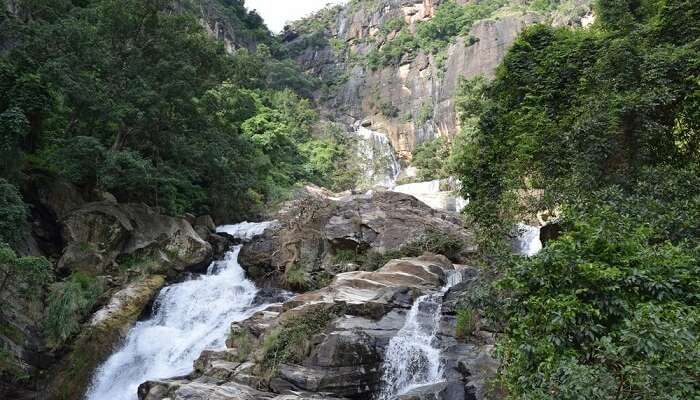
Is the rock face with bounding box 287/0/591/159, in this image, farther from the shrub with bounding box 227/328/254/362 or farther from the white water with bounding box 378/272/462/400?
the shrub with bounding box 227/328/254/362

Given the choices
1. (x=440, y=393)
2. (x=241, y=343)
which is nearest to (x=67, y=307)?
(x=241, y=343)

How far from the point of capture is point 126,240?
18.3 meters

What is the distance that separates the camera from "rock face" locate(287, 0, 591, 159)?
44.3 meters

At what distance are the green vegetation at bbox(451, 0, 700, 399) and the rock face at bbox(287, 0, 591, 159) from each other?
23554 mm

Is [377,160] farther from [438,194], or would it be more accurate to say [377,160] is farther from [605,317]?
[605,317]

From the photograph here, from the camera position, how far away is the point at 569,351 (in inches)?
222

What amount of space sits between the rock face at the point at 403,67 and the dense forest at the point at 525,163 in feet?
71.8

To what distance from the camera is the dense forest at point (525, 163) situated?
5.80 m

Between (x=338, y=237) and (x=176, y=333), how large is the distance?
6.34m

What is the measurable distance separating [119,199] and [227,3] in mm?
38861

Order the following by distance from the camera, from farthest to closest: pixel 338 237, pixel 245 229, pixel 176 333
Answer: pixel 245 229
pixel 338 237
pixel 176 333

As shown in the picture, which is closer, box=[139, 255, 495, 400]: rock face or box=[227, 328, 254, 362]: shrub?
box=[139, 255, 495, 400]: rock face

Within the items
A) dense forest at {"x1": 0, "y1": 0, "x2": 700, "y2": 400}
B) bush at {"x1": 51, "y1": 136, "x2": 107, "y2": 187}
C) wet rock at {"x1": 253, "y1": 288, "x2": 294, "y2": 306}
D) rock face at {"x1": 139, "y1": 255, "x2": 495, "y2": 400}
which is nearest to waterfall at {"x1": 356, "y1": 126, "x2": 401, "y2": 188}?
→ dense forest at {"x1": 0, "y1": 0, "x2": 700, "y2": 400}

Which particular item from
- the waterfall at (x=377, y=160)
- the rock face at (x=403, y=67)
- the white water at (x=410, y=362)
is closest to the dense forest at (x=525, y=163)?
the white water at (x=410, y=362)
